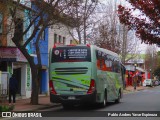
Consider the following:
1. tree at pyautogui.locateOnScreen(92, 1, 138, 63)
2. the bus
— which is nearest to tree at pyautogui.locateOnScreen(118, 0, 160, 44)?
the bus

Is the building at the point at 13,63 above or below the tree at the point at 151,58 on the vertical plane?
below

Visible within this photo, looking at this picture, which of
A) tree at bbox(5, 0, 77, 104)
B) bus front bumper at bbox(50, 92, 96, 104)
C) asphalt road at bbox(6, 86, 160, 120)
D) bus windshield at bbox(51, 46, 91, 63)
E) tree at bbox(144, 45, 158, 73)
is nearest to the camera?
asphalt road at bbox(6, 86, 160, 120)

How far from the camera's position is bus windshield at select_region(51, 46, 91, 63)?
21984mm

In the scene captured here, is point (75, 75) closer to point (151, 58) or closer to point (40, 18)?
point (40, 18)

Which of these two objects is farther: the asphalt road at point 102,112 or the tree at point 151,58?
the tree at point 151,58

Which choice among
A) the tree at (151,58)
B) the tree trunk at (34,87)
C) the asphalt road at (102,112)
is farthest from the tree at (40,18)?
the tree at (151,58)

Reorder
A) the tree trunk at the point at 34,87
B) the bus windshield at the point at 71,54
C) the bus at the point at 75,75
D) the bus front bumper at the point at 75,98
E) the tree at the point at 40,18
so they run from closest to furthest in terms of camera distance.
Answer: the bus front bumper at the point at 75,98
the bus at the point at 75,75
the bus windshield at the point at 71,54
the tree at the point at 40,18
the tree trunk at the point at 34,87

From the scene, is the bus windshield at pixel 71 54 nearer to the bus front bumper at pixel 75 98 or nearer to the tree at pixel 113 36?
the bus front bumper at pixel 75 98

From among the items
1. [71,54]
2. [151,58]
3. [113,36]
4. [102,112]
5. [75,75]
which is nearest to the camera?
[102,112]

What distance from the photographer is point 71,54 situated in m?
22.2

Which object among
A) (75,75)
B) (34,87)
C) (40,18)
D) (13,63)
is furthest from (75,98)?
(13,63)

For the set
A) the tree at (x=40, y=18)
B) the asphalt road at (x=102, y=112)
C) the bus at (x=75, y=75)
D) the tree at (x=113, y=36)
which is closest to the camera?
the asphalt road at (x=102, y=112)

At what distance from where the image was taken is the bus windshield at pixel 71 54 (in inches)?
866

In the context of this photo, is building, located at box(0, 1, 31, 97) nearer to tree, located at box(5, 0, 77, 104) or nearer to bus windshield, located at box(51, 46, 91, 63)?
tree, located at box(5, 0, 77, 104)
